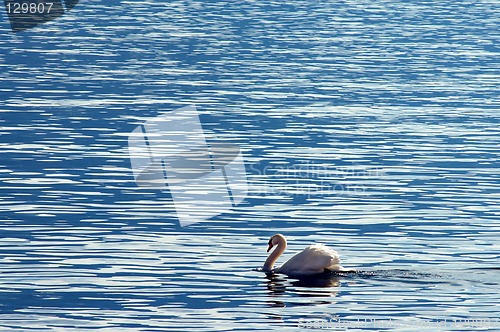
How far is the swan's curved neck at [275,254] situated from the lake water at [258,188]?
264mm

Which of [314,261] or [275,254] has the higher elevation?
[314,261]

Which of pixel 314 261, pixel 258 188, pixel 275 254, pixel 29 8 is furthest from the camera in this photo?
pixel 29 8

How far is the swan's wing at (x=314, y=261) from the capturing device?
22.5 meters

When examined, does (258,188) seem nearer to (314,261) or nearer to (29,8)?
(314,261)

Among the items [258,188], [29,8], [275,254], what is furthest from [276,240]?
[29,8]

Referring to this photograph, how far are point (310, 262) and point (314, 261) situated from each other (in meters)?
0.11

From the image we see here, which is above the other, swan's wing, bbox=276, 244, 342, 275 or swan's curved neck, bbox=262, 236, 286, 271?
swan's wing, bbox=276, 244, 342, 275

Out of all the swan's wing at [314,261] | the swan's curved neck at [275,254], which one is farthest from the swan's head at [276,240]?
the swan's wing at [314,261]

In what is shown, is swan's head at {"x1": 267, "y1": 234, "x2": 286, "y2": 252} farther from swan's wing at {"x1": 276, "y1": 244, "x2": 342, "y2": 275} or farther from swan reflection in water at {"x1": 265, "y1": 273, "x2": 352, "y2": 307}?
swan reflection in water at {"x1": 265, "y1": 273, "x2": 352, "y2": 307}

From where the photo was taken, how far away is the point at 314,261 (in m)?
22.5

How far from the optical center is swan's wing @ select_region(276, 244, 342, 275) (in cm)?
2245

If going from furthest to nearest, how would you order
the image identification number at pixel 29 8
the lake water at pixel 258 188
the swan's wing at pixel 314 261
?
the image identification number at pixel 29 8 < the swan's wing at pixel 314 261 < the lake water at pixel 258 188

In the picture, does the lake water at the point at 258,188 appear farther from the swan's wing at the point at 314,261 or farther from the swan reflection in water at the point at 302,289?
the swan's wing at the point at 314,261

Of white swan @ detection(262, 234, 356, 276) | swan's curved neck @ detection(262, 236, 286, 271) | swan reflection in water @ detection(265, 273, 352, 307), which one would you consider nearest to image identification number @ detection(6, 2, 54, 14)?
swan's curved neck @ detection(262, 236, 286, 271)
